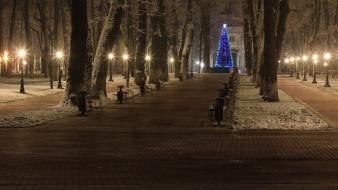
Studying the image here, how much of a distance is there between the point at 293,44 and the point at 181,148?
94887 millimetres

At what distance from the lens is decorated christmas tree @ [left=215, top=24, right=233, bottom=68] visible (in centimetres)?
9550

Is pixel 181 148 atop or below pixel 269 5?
below

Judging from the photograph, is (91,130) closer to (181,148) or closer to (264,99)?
(181,148)

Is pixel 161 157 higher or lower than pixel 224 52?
lower

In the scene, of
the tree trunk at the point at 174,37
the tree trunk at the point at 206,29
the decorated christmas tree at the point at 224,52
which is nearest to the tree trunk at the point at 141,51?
the tree trunk at the point at 174,37

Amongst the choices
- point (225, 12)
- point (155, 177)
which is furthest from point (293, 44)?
point (155, 177)

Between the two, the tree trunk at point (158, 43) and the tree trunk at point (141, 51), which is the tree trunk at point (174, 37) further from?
the tree trunk at point (141, 51)

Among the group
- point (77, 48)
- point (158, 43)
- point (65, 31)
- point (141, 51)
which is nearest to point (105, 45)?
point (77, 48)

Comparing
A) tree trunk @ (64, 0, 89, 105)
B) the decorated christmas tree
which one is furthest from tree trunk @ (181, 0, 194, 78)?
tree trunk @ (64, 0, 89, 105)

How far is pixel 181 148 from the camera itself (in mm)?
16312

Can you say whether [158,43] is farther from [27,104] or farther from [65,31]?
[27,104]

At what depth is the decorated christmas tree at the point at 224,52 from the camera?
95.5m

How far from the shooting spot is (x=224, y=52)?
318 feet

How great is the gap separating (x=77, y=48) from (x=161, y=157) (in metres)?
15.0
